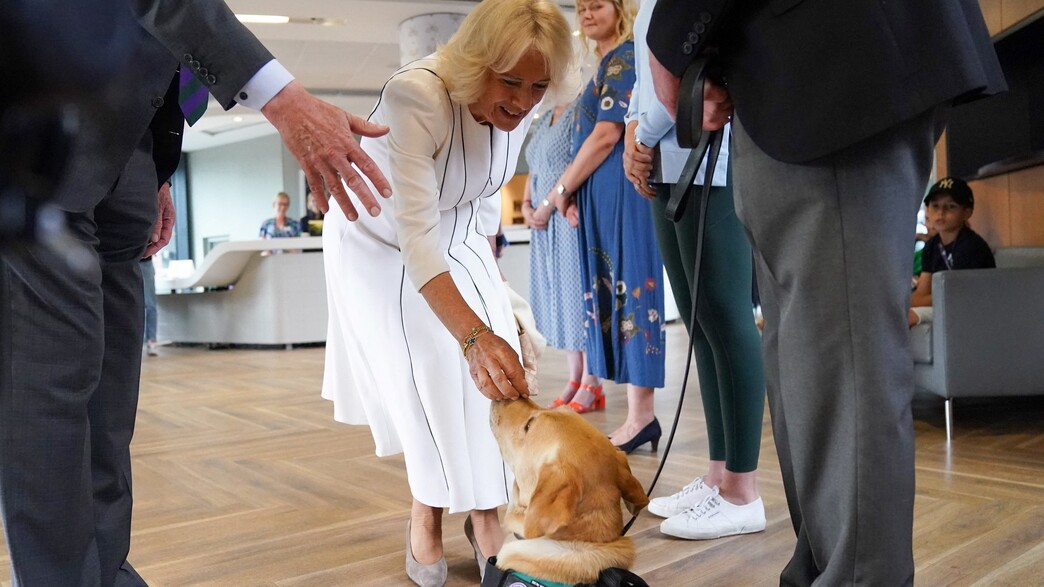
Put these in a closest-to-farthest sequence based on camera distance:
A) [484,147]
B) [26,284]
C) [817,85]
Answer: [817,85]
[26,284]
[484,147]

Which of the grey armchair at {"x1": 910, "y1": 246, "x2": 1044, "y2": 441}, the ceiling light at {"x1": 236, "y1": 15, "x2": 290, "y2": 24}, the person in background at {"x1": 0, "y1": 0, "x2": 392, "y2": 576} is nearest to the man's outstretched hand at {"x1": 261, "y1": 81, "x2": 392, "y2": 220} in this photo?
the person in background at {"x1": 0, "y1": 0, "x2": 392, "y2": 576}

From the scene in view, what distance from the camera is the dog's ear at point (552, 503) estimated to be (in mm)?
1343

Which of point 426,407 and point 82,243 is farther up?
point 82,243

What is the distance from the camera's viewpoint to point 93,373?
1.24 meters

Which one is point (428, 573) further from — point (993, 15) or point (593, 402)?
point (993, 15)

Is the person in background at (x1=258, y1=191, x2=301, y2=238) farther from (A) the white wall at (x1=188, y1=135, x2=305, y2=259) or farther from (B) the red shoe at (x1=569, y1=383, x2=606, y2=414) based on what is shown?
(A) the white wall at (x1=188, y1=135, x2=305, y2=259)

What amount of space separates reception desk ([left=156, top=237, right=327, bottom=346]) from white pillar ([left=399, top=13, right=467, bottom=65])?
2622 mm

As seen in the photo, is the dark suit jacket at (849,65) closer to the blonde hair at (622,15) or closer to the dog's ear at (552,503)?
the dog's ear at (552,503)

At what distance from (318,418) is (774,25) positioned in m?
3.52

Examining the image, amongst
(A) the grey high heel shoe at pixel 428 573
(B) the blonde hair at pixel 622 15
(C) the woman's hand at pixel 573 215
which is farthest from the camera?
(C) the woman's hand at pixel 573 215

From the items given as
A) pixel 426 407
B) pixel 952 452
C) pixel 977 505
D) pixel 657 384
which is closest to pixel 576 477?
pixel 426 407

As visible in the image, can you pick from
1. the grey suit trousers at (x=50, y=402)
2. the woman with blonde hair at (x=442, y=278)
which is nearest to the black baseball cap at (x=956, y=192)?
the woman with blonde hair at (x=442, y=278)

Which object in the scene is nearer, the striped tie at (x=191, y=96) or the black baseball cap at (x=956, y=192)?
the striped tie at (x=191, y=96)

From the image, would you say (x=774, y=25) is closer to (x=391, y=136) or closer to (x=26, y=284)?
(x=391, y=136)
